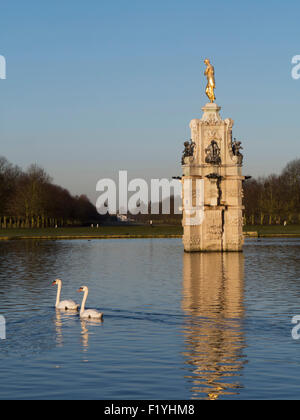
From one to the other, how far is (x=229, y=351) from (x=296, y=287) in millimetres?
16040

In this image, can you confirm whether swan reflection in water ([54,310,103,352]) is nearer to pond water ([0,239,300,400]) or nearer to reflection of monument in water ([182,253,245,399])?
pond water ([0,239,300,400])

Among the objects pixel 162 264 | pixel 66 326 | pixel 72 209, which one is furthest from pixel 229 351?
pixel 72 209

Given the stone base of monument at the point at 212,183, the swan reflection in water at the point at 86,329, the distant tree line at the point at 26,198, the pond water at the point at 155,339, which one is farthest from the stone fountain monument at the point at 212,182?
the distant tree line at the point at 26,198

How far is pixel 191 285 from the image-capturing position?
34844mm

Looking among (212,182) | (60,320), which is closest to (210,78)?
(212,182)

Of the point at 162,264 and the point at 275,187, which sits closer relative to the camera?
the point at 162,264

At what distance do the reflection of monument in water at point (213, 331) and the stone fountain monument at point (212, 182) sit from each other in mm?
15669

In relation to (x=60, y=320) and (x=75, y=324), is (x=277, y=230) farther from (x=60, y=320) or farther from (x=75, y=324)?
(x=75, y=324)

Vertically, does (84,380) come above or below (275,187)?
below

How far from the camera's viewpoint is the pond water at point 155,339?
590 inches

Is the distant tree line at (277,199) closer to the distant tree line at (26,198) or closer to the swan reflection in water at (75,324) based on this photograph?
the distant tree line at (26,198)

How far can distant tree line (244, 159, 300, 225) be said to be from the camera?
13762cm
